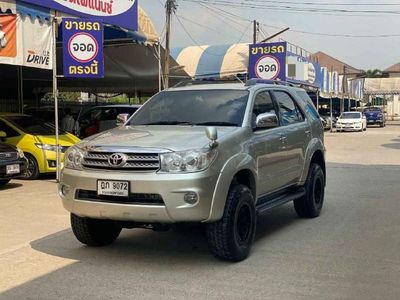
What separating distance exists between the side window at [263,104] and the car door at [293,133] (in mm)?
235

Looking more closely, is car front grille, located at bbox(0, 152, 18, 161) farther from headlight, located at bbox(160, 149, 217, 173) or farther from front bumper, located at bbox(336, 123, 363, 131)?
front bumper, located at bbox(336, 123, 363, 131)

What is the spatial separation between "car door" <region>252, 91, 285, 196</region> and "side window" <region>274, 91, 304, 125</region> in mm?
265

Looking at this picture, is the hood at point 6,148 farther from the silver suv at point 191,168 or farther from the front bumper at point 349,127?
the front bumper at point 349,127

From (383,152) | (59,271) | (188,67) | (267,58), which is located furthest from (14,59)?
(188,67)

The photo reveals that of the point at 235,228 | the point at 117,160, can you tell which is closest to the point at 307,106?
the point at 235,228

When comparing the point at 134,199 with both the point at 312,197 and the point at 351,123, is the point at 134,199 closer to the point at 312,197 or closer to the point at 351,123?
the point at 312,197

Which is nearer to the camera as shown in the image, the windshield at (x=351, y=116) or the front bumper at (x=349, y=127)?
the front bumper at (x=349, y=127)

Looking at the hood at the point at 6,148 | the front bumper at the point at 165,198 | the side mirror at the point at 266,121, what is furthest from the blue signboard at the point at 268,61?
the front bumper at the point at 165,198

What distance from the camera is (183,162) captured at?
17.5ft

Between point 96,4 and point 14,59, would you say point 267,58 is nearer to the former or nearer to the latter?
point 96,4

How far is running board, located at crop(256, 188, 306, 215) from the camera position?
21.5 feet

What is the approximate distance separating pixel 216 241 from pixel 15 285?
6.33 feet

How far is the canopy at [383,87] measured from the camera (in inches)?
→ 2800

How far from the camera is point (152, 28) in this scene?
16.6m
